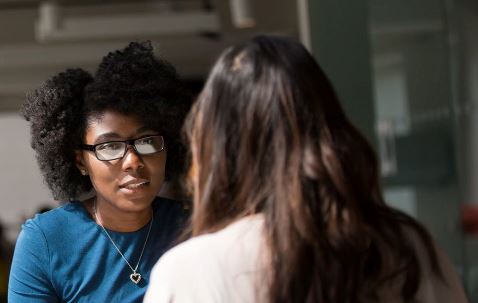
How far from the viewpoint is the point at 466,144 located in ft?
12.8

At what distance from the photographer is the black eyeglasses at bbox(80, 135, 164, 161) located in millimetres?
2117

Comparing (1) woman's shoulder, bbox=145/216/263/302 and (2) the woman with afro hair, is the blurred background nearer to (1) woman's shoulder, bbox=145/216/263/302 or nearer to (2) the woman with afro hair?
(2) the woman with afro hair

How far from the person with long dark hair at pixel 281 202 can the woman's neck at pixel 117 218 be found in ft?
2.40

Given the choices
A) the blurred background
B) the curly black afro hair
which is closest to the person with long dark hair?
the curly black afro hair

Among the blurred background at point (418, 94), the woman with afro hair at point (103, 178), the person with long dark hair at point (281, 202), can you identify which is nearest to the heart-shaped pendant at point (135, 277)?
the woman with afro hair at point (103, 178)

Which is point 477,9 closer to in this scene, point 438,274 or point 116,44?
point 438,274

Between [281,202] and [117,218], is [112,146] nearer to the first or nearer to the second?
[117,218]

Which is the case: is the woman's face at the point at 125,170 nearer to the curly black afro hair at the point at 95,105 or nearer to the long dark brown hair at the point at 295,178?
the curly black afro hair at the point at 95,105

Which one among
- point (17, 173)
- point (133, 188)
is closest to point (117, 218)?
point (133, 188)

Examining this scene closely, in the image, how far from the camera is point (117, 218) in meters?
2.20

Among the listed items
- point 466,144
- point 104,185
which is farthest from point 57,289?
point 466,144

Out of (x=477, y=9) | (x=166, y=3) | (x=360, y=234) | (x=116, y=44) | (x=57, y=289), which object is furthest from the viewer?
(x=116, y=44)

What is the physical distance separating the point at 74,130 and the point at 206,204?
864 millimetres

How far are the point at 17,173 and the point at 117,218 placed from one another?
35.5 feet
